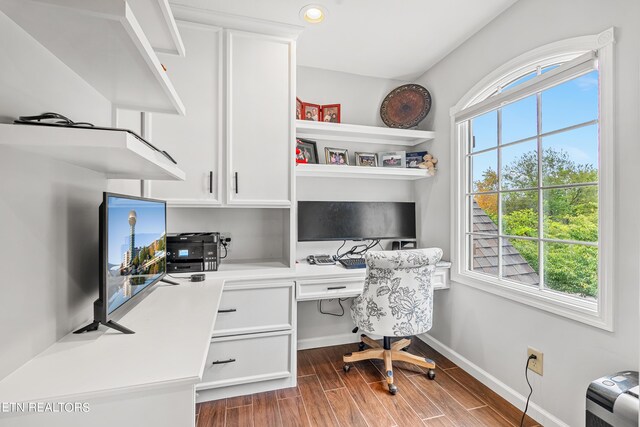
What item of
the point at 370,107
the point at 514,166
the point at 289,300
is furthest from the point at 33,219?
the point at 370,107

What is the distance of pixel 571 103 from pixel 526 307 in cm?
119

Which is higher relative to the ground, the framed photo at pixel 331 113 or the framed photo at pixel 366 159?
the framed photo at pixel 331 113

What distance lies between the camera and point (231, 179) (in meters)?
2.02

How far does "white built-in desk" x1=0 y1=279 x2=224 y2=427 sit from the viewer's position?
674 millimetres

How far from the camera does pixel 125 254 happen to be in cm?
115

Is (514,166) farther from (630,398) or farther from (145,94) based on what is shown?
(145,94)

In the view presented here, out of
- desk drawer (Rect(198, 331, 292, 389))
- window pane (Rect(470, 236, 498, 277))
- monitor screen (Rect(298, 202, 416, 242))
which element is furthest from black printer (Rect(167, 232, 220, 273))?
window pane (Rect(470, 236, 498, 277))

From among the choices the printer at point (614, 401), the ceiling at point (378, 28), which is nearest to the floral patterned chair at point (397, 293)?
the printer at point (614, 401)

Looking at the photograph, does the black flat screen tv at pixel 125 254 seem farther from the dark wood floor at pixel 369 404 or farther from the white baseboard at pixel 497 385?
the white baseboard at pixel 497 385

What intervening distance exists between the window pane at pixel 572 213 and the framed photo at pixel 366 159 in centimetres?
132

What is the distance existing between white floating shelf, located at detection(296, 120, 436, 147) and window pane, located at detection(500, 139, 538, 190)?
73cm

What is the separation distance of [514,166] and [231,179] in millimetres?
1885

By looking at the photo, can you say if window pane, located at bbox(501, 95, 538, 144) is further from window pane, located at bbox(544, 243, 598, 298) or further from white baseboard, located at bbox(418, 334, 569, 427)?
white baseboard, located at bbox(418, 334, 569, 427)

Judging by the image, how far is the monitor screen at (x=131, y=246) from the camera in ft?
3.34
